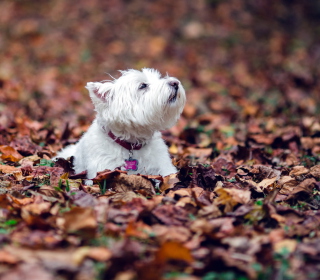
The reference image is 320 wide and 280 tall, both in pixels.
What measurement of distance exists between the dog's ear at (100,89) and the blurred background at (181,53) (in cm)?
328

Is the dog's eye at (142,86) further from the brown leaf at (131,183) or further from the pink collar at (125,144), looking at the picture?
the brown leaf at (131,183)

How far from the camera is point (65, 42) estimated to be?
13.0 metres

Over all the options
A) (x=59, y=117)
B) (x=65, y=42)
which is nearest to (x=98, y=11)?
(x=65, y=42)

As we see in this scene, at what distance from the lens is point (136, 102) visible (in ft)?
14.2

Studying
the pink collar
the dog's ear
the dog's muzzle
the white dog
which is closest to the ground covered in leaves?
the white dog

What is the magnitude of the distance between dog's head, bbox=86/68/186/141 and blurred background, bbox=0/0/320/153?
3250 millimetres

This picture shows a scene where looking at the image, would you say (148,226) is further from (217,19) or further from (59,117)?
(217,19)

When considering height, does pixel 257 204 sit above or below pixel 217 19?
below

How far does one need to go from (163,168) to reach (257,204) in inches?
48.5

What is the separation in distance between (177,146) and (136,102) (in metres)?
1.96

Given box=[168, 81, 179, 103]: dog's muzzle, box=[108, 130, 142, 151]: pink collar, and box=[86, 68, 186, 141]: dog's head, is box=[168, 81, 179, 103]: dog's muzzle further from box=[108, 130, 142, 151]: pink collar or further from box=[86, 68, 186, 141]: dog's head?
box=[108, 130, 142, 151]: pink collar

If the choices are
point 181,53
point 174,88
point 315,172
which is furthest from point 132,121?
point 181,53

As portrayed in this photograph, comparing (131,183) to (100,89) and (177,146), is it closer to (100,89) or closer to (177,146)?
(100,89)

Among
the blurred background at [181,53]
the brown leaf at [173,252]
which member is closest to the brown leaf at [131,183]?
the brown leaf at [173,252]
